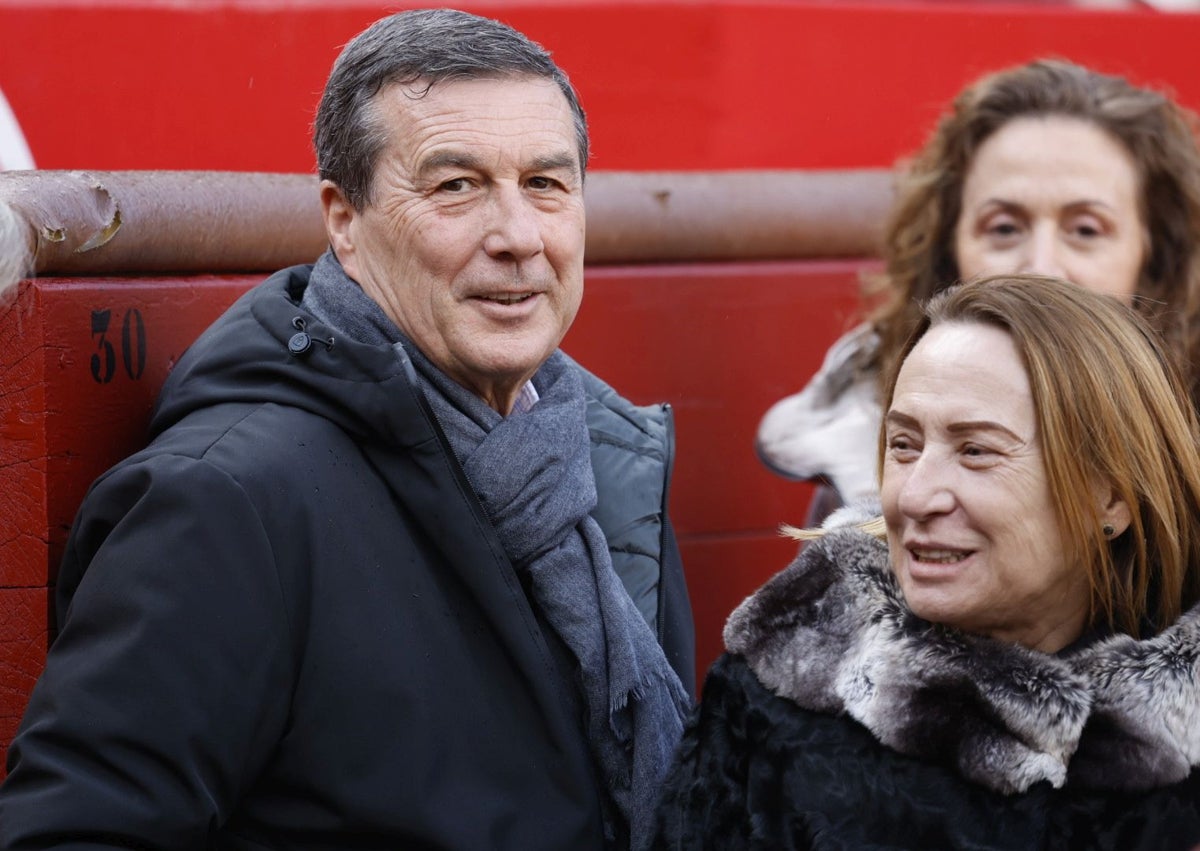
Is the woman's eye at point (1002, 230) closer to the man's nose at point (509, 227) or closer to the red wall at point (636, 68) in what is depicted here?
the red wall at point (636, 68)

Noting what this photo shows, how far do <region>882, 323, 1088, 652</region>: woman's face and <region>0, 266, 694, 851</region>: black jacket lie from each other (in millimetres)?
521

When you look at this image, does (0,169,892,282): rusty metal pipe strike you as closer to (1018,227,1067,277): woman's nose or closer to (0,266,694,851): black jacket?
(0,266,694,851): black jacket

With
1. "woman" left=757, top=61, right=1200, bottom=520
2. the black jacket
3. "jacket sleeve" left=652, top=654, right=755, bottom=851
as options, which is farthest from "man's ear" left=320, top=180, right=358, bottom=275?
"woman" left=757, top=61, right=1200, bottom=520

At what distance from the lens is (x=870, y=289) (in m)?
3.60

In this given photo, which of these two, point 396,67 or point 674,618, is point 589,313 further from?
point 396,67

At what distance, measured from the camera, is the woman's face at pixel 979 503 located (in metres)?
1.96

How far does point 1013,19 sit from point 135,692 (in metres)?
3.44

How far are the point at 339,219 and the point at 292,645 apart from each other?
66 cm

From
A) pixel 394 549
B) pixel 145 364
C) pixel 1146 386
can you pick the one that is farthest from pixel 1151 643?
pixel 145 364

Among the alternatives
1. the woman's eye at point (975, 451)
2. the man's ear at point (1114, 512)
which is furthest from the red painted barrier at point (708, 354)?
the man's ear at point (1114, 512)

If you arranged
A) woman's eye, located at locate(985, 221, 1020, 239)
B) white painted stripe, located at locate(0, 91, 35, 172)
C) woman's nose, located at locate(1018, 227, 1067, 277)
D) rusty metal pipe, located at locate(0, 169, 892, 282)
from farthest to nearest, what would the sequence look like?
1. woman's eye, located at locate(985, 221, 1020, 239)
2. woman's nose, located at locate(1018, 227, 1067, 277)
3. white painted stripe, located at locate(0, 91, 35, 172)
4. rusty metal pipe, located at locate(0, 169, 892, 282)

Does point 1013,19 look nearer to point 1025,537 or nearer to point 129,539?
point 1025,537

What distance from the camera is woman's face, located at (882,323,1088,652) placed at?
6.42ft

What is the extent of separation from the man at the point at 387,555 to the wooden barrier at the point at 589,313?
6.3 inches
